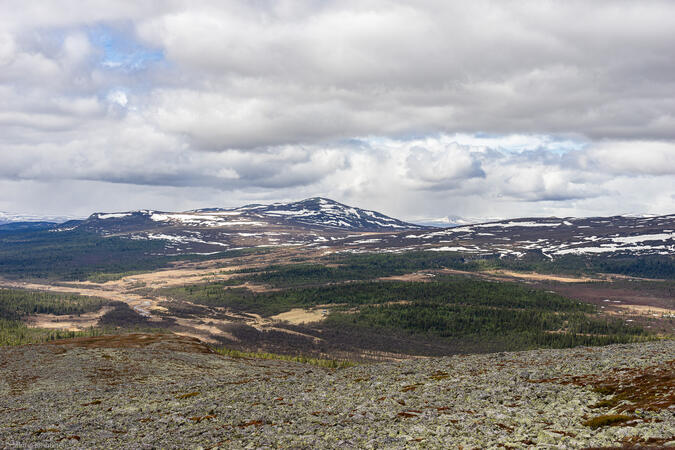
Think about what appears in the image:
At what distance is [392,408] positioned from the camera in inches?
1299

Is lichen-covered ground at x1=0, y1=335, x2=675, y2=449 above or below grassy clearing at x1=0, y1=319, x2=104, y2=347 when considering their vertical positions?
above

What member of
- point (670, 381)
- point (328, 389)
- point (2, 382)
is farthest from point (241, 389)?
point (2, 382)

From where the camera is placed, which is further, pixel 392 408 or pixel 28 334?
pixel 28 334

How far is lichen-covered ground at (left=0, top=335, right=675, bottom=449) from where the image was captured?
2462cm

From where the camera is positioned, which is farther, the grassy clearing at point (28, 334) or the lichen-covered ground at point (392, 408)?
the grassy clearing at point (28, 334)

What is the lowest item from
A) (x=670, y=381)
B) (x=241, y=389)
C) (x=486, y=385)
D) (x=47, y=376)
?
(x=47, y=376)

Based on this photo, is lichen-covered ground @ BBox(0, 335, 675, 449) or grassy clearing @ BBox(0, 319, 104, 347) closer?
lichen-covered ground @ BBox(0, 335, 675, 449)

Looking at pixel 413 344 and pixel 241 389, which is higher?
pixel 241 389

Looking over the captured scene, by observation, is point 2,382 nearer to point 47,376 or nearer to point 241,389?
point 47,376

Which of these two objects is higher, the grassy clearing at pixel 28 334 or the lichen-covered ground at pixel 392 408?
the lichen-covered ground at pixel 392 408

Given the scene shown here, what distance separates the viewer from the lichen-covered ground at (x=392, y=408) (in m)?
24.6

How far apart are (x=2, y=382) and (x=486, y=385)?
6918cm

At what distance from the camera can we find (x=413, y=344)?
529 feet

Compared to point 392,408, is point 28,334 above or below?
below
